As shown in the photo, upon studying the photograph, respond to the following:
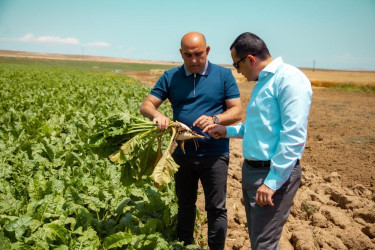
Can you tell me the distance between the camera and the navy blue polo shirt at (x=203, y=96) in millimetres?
3061

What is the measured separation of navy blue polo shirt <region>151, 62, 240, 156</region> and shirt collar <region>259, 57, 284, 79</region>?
2.92 feet

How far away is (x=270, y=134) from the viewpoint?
2.18 metres

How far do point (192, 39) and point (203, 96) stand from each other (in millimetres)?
536

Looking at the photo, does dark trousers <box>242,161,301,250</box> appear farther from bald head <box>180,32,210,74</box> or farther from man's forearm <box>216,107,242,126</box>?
bald head <box>180,32,210,74</box>

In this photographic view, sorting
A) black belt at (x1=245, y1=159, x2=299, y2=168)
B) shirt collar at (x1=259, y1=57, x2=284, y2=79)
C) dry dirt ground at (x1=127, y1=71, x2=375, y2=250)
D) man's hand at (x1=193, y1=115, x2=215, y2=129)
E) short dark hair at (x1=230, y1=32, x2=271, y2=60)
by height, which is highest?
short dark hair at (x1=230, y1=32, x2=271, y2=60)

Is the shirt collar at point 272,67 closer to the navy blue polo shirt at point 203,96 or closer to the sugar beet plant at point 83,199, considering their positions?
the navy blue polo shirt at point 203,96

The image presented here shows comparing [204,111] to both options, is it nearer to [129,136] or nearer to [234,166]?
[129,136]

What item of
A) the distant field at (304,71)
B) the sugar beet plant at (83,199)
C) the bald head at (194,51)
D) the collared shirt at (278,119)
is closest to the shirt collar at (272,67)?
the collared shirt at (278,119)

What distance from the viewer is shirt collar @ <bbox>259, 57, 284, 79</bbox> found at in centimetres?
214

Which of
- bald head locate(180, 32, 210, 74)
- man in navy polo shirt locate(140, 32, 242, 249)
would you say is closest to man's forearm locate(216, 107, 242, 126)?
man in navy polo shirt locate(140, 32, 242, 249)

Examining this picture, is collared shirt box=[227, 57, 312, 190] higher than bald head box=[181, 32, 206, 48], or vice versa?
bald head box=[181, 32, 206, 48]

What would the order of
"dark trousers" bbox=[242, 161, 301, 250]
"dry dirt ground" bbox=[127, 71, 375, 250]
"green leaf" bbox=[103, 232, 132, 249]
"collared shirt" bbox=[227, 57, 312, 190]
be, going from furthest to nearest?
"dry dirt ground" bbox=[127, 71, 375, 250] → "green leaf" bbox=[103, 232, 132, 249] → "dark trousers" bbox=[242, 161, 301, 250] → "collared shirt" bbox=[227, 57, 312, 190]

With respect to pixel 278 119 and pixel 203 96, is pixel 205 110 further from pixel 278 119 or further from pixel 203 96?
pixel 278 119

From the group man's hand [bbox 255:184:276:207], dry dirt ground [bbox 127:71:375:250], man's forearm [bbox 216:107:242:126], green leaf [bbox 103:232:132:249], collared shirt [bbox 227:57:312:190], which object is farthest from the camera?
dry dirt ground [bbox 127:71:375:250]
